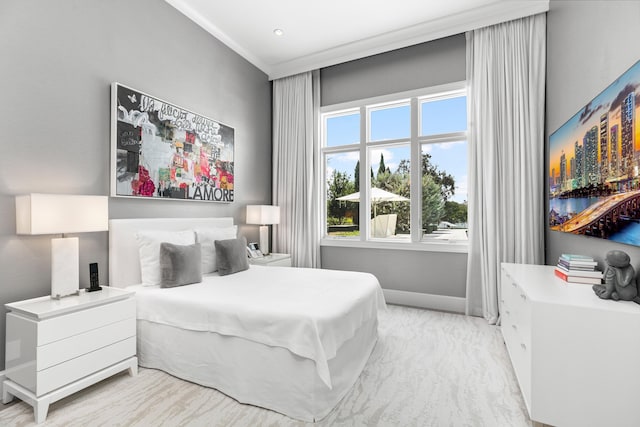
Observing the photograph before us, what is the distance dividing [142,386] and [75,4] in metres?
2.82

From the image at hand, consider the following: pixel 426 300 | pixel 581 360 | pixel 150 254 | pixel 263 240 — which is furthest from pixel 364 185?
pixel 581 360

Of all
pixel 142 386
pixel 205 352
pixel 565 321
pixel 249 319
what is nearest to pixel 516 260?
pixel 565 321

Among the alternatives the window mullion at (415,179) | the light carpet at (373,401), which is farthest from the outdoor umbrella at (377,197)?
the light carpet at (373,401)

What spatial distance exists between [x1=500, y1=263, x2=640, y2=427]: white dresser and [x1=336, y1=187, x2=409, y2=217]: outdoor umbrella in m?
2.49

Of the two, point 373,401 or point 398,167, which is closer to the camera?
point 373,401

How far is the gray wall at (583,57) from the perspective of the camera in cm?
172

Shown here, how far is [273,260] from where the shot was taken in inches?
155

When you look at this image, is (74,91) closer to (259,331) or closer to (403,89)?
(259,331)

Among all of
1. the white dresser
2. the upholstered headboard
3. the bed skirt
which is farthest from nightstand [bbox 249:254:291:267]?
the white dresser

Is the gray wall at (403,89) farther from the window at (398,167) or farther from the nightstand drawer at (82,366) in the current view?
the nightstand drawer at (82,366)

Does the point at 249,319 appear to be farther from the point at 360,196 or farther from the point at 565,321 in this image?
the point at 360,196

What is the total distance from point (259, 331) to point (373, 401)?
83 centimetres

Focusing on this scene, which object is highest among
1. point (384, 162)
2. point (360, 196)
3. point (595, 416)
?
point (384, 162)

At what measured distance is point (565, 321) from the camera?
156 centimetres
